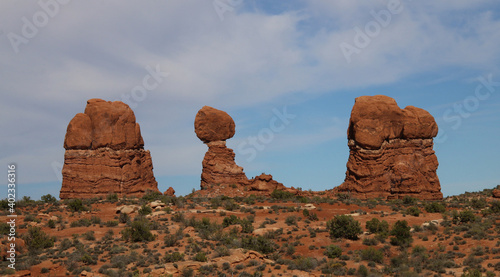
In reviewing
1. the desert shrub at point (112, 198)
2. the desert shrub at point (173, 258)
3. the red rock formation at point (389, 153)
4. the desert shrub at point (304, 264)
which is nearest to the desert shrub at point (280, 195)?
the red rock formation at point (389, 153)

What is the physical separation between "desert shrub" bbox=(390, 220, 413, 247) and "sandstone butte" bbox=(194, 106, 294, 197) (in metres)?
23.6

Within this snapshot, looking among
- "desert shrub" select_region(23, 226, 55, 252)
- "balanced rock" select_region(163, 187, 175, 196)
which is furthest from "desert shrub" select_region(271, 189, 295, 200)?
"desert shrub" select_region(23, 226, 55, 252)

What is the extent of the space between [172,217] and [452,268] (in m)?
21.4

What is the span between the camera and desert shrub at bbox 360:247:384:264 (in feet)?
93.1

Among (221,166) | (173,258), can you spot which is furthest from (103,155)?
(173,258)

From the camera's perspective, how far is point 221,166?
192 feet

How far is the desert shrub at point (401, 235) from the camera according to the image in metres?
30.8

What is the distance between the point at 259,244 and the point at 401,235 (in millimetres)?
9575

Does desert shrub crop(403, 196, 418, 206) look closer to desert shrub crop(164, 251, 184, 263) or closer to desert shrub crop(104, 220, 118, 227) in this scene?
desert shrub crop(164, 251, 184, 263)

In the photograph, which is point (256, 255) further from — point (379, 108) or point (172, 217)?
point (379, 108)

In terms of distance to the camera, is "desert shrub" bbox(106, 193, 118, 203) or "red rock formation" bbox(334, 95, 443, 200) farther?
"red rock formation" bbox(334, 95, 443, 200)

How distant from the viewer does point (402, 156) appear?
5459cm

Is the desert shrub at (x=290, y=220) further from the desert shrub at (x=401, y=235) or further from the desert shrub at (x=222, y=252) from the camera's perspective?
the desert shrub at (x=222, y=252)

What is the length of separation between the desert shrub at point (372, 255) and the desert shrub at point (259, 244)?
19.3 ft
